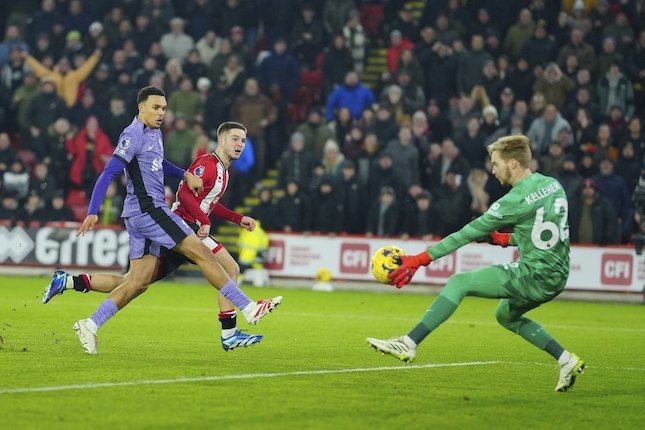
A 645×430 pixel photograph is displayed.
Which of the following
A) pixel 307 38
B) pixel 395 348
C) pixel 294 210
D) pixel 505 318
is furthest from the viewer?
pixel 307 38

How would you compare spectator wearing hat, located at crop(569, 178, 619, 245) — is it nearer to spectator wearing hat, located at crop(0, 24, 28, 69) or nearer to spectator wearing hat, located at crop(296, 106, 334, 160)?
spectator wearing hat, located at crop(296, 106, 334, 160)

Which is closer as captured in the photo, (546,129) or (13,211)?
(546,129)

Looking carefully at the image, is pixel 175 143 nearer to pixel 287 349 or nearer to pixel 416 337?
pixel 287 349

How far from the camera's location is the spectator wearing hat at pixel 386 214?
2375 cm

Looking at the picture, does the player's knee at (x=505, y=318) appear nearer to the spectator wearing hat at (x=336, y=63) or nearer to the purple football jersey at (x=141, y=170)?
the purple football jersey at (x=141, y=170)

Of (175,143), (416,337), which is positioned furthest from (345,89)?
(416,337)

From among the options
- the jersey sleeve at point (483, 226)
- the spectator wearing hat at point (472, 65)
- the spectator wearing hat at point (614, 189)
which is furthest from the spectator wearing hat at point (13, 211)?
the jersey sleeve at point (483, 226)

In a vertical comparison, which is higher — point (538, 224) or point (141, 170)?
point (141, 170)

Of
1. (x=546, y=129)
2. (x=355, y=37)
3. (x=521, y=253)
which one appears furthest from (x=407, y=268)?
(x=355, y=37)

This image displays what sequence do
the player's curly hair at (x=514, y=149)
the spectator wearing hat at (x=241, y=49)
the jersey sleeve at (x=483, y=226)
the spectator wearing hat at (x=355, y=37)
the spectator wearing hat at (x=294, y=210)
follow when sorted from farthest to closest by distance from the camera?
the spectator wearing hat at (x=355, y=37), the spectator wearing hat at (x=241, y=49), the spectator wearing hat at (x=294, y=210), the player's curly hair at (x=514, y=149), the jersey sleeve at (x=483, y=226)

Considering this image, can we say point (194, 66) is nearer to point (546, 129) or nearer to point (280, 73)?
point (280, 73)

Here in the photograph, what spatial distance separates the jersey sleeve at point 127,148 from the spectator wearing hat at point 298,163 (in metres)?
13.1

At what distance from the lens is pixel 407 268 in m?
9.27

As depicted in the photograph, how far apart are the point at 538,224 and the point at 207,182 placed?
12.7 feet
